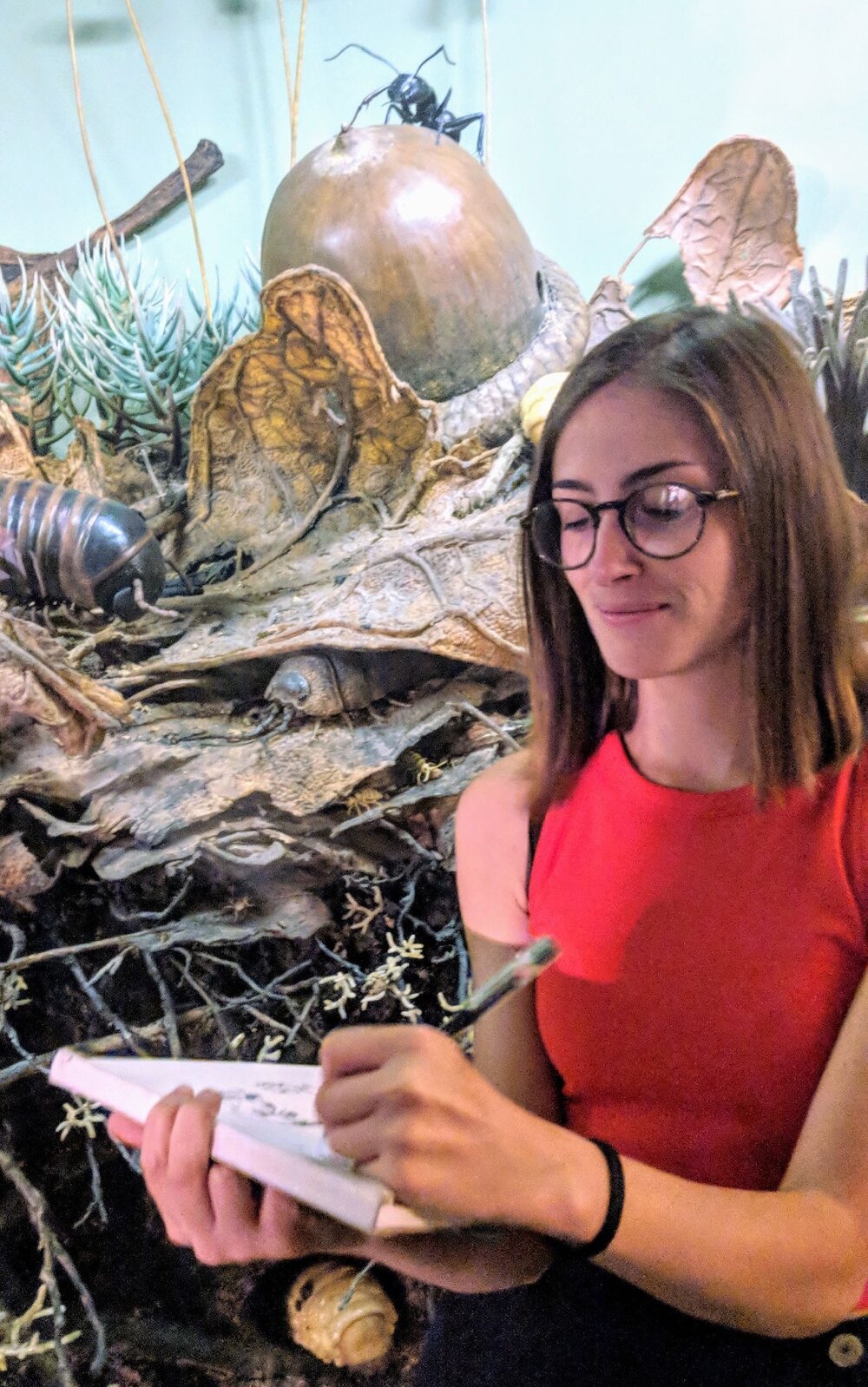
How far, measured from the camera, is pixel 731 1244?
0.49m

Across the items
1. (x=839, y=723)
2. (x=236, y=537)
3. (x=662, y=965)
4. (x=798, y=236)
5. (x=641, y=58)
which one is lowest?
(x=662, y=965)

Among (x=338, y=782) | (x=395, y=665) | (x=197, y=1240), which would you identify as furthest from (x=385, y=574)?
(x=197, y=1240)

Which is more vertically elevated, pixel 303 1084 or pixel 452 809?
pixel 452 809

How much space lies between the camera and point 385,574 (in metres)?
0.84

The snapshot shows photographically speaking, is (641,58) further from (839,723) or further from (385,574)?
(839,723)

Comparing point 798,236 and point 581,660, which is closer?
point 581,660

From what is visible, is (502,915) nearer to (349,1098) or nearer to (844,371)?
(349,1098)

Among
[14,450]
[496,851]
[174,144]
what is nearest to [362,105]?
[174,144]

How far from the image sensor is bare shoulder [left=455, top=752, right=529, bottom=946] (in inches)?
26.4

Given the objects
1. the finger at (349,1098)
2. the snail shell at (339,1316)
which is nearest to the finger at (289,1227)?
A: the finger at (349,1098)

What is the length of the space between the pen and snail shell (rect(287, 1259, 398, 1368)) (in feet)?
1.04

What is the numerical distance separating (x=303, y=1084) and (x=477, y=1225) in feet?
0.49

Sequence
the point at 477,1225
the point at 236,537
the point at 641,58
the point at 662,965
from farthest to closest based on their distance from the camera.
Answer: the point at 236,537, the point at 641,58, the point at 662,965, the point at 477,1225

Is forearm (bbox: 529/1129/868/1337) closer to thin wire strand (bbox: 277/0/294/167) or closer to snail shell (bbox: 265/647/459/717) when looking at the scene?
snail shell (bbox: 265/647/459/717)
